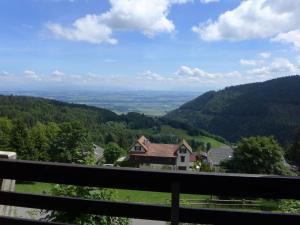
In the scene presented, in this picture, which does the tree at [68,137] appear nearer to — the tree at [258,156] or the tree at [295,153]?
the tree at [258,156]

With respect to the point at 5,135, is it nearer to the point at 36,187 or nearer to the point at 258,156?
the point at 36,187

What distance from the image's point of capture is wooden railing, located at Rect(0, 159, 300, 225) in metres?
2.43

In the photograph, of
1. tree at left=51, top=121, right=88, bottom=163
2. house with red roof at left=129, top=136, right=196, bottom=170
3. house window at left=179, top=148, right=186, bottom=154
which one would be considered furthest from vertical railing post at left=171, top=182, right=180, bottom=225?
house window at left=179, top=148, right=186, bottom=154

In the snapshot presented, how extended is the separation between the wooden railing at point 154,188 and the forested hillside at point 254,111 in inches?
4438

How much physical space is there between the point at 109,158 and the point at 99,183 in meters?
72.1

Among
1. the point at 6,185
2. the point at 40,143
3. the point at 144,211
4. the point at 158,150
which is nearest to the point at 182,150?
the point at 158,150

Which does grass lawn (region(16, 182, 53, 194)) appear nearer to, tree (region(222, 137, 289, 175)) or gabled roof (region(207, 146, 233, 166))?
tree (region(222, 137, 289, 175))

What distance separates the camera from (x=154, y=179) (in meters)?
2.54

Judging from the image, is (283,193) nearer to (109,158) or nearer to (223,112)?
(109,158)

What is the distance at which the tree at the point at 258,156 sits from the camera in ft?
152

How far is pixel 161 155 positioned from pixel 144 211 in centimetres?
7150

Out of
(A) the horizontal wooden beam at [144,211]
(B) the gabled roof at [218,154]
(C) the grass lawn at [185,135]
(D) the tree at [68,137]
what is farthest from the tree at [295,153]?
(A) the horizontal wooden beam at [144,211]

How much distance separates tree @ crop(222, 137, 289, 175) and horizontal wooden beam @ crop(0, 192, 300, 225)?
147 feet

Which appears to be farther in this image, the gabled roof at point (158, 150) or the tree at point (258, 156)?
the gabled roof at point (158, 150)
